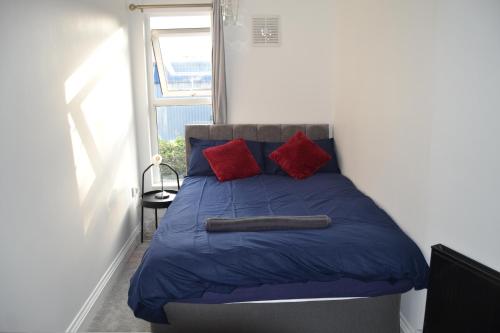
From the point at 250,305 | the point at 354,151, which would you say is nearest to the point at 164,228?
the point at 250,305

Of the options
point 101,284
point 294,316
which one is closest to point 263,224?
point 294,316

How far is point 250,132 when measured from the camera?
13.1 ft

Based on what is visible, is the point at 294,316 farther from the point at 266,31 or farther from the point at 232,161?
the point at 266,31

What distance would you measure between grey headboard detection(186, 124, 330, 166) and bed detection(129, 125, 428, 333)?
1.81m

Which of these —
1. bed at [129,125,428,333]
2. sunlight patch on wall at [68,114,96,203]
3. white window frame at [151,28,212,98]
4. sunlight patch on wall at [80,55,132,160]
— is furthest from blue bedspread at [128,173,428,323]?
white window frame at [151,28,212,98]

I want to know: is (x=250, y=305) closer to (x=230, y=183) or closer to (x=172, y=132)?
(x=230, y=183)

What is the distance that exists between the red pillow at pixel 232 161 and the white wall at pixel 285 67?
0.50 meters

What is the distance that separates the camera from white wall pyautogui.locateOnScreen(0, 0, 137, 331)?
5.49 feet

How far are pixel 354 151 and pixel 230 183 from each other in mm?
1169

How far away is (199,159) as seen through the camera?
375 cm

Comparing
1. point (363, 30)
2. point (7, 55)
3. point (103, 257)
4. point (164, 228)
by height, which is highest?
point (363, 30)

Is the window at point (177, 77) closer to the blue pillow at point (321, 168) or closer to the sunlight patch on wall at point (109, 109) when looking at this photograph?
the sunlight patch on wall at point (109, 109)

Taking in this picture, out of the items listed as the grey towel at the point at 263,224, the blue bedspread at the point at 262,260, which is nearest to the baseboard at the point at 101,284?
the blue bedspread at the point at 262,260

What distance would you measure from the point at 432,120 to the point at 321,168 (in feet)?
5.91
